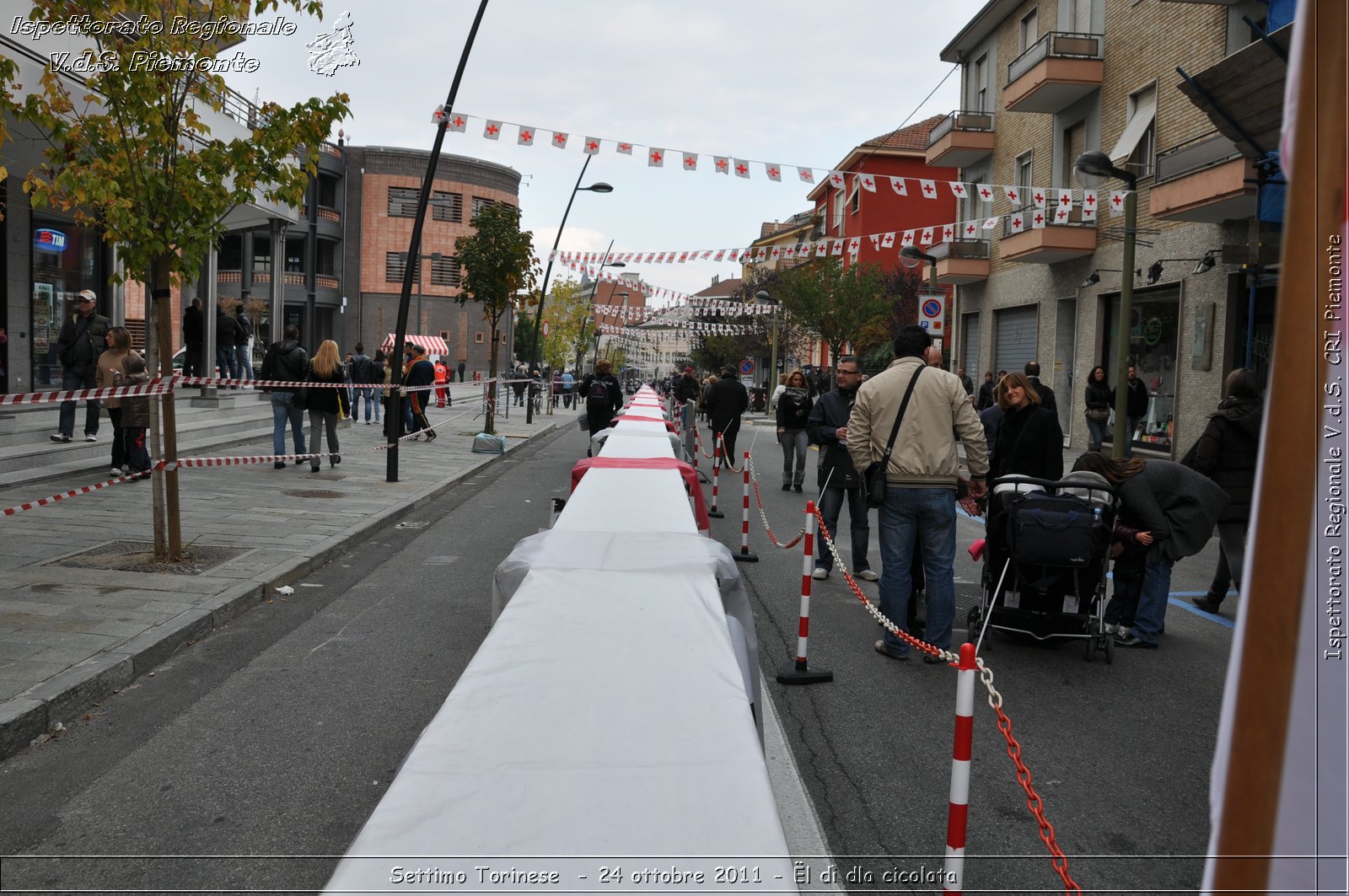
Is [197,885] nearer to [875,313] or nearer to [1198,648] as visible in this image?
[1198,648]

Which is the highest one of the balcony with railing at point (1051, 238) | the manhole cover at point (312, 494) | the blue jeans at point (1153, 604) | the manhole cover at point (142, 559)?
the balcony with railing at point (1051, 238)

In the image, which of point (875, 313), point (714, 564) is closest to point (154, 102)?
point (714, 564)

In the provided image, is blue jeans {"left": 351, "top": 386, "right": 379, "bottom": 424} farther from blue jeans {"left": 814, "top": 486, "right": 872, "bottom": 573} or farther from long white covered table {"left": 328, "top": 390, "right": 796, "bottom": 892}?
long white covered table {"left": 328, "top": 390, "right": 796, "bottom": 892}

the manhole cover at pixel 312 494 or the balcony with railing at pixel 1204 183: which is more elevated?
the balcony with railing at pixel 1204 183

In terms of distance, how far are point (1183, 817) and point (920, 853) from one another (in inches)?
45.9

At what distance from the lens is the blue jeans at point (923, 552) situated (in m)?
5.83

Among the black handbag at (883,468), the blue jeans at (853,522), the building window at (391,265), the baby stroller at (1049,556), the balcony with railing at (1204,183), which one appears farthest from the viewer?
the building window at (391,265)

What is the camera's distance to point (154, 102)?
7418 mm

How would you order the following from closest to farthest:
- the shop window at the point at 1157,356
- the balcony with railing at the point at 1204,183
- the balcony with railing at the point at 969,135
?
the balcony with railing at the point at 1204,183, the shop window at the point at 1157,356, the balcony with railing at the point at 969,135

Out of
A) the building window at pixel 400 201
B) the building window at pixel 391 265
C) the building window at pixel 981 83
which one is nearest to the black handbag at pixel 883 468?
the building window at pixel 981 83

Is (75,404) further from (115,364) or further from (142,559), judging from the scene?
(142,559)

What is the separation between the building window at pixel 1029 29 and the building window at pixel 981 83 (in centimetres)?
262

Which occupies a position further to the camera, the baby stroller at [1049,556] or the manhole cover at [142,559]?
the manhole cover at [142,559]

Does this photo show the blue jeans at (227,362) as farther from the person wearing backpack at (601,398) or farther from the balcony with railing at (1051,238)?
the balcony with railing at (1051,238)
